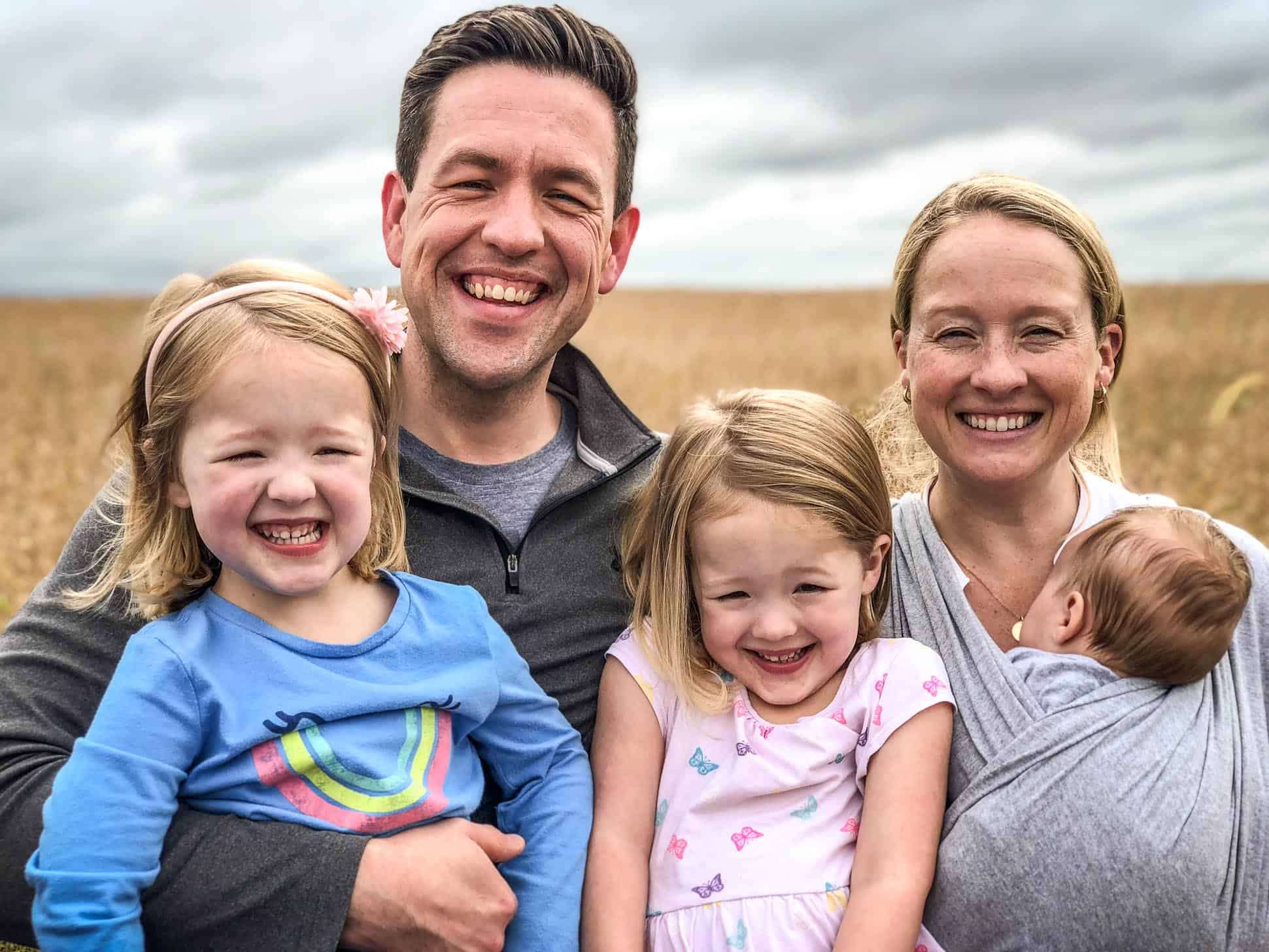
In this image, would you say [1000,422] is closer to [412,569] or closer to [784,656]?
[784,656]

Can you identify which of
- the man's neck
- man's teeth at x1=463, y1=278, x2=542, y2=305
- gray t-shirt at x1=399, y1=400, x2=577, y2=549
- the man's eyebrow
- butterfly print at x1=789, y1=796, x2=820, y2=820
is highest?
the man's eyebrow

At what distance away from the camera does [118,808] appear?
196 centimetres

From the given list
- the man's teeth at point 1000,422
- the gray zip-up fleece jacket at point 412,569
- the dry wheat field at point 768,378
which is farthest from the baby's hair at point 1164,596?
the dry wheat field at point 768,378

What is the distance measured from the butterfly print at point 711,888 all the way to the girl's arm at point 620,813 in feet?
0.45

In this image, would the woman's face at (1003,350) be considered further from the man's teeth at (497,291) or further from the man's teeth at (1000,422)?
the man's teeth at (497,291)

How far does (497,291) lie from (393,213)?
541 millimetres

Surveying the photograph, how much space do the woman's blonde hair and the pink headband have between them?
4.25ft

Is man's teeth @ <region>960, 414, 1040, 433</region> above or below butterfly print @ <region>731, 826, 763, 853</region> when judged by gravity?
above

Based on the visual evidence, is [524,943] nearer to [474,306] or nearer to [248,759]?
[248,759]

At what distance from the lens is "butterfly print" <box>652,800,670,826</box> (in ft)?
8.34

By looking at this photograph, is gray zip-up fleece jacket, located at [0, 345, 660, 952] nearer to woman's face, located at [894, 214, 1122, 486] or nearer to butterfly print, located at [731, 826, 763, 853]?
butterfly print, located at [731, 826, 763, 853]

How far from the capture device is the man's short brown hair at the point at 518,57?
119 inches

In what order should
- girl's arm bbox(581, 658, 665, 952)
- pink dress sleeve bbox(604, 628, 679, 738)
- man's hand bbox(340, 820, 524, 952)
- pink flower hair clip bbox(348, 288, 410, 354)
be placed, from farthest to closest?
pink dress sleeve bbox(604, 628, 679, 738) < girl's arm bbox(581, 658, 665, 952) < pink flower hair clip bbox(348, 288, 410, 354) < man's hand bbox(340, 820, 524, 952)

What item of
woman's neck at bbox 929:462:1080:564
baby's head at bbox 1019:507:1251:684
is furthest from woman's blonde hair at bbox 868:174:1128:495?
baby's head at bbox 1019:507:1251:684
